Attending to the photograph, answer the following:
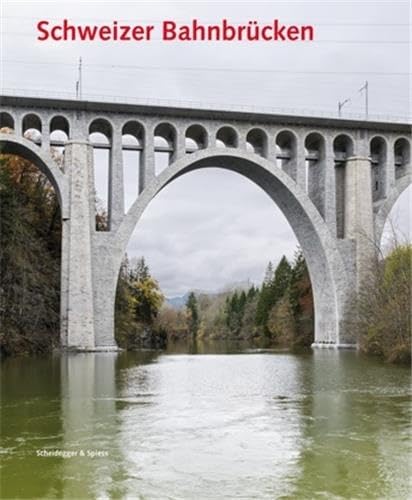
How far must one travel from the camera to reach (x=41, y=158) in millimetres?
32875

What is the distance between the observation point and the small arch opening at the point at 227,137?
36.2 metres

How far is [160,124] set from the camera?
1384 inches

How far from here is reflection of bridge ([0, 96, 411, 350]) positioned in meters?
33.0

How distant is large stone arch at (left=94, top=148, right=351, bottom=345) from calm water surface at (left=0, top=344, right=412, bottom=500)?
50.3ft

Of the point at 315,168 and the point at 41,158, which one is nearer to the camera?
the point at 41,158

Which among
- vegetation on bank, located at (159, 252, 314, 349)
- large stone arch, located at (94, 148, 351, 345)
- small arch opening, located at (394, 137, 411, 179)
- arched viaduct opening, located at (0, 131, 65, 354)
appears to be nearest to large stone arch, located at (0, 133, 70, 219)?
arched viaduct opening, located at (0, 131, 65, 354)

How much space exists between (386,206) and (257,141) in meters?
7.37

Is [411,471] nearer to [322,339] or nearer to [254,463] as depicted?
[254,463]

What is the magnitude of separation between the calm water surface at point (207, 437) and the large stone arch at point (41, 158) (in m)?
16.0

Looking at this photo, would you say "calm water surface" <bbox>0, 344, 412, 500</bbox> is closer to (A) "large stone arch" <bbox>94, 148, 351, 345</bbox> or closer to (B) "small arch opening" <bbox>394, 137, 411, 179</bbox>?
(A) "large stone arch" <bbox>94, 148, 351, 345</bbox>

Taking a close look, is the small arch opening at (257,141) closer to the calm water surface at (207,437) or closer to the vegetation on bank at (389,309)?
the vegetation on bank at (389,309)

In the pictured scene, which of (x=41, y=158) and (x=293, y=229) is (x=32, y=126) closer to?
(x=41, y=158)

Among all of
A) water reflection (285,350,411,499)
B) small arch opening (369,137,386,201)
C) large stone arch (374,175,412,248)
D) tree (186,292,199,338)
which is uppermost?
small arch opening (369,137,386,201)

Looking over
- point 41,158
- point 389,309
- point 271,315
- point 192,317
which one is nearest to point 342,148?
point 389,309
